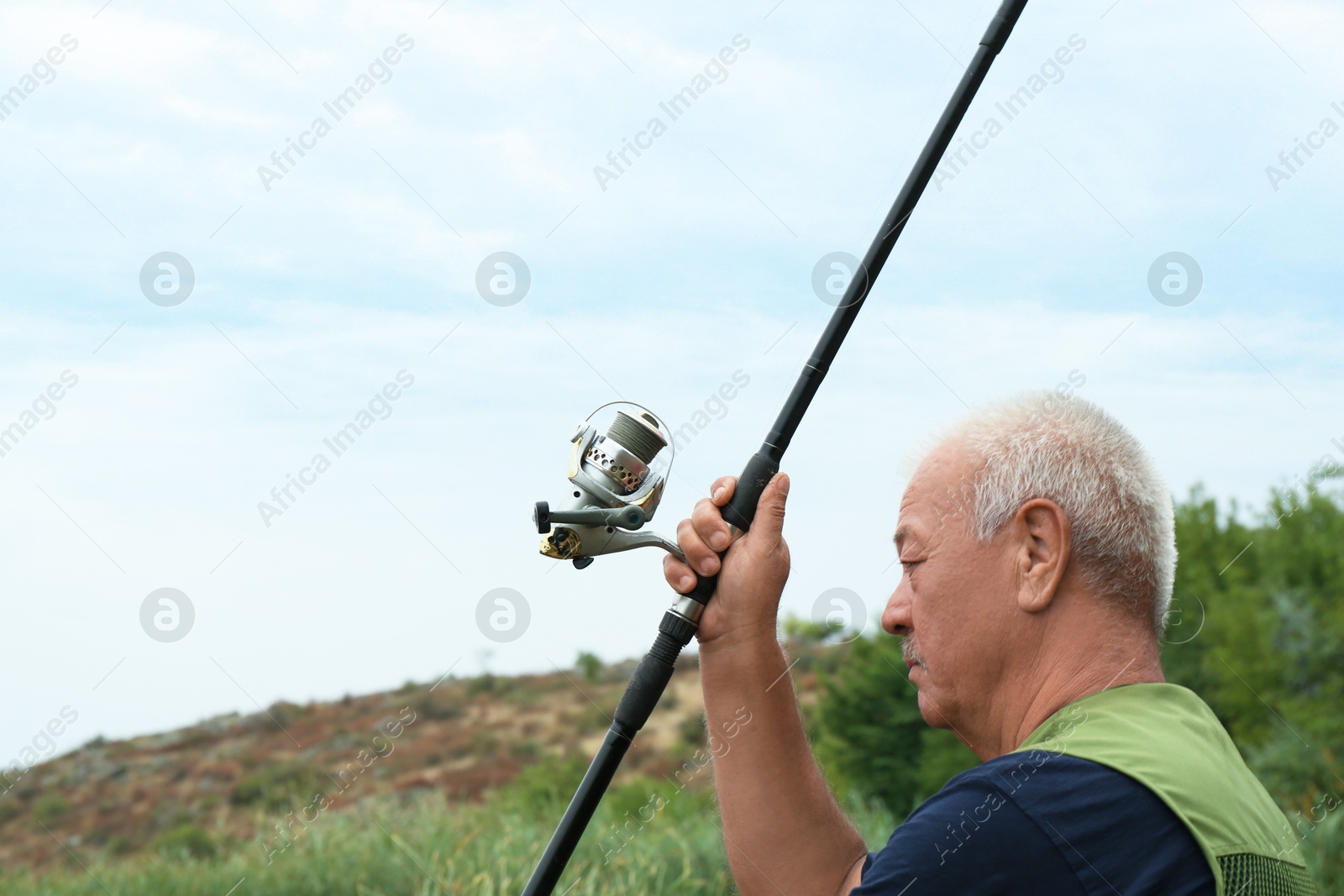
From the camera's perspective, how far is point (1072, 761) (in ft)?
Answer: 6.75

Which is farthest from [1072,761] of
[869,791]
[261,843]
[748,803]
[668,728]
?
[668,728]

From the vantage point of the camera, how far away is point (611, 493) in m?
2.74

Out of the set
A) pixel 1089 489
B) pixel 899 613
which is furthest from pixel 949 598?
pixel 1089 489

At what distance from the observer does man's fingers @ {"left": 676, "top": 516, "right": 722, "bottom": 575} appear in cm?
272

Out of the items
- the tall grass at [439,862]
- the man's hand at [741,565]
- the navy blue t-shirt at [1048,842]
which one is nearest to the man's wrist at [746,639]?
the man's hand at [741,565]

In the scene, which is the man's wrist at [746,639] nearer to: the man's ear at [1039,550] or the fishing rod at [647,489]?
the fishing rod at [647,489]

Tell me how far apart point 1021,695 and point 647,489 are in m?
0.96

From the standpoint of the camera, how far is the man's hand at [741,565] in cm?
271

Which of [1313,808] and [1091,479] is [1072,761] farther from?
[1313,808]

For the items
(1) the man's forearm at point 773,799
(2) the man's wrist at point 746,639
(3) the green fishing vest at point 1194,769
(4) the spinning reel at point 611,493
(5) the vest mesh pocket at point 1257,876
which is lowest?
(5) the vest mesh pocket at point 1257,876

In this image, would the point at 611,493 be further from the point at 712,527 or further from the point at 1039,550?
the point at 1039,550

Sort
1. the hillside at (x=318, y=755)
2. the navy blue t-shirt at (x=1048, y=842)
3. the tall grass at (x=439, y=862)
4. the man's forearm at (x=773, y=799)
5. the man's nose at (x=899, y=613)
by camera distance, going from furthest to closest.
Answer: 1. the hillside at (x=318, y=755)
2. the tall grass at (x=439, y=862)
3. the man's forearm at (x=773, y=799)
4. the man's nose at (x=899, y=613)
5. the navy blue t-shirt at (x=1048, y=842)

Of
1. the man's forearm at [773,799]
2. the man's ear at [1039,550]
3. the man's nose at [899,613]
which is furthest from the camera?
the man's forearm at [773,799]

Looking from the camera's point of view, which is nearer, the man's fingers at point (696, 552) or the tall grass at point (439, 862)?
the man's fingers at point (696, 552)
